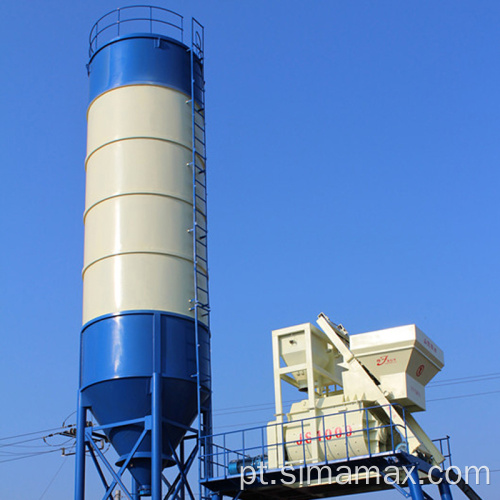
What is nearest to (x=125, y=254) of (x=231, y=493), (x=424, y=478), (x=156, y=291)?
(x=156, y=291)

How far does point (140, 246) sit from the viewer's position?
23281 millimetres

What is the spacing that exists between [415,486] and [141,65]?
1447 cm

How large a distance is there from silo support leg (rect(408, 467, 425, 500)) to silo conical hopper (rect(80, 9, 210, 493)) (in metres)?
6.32

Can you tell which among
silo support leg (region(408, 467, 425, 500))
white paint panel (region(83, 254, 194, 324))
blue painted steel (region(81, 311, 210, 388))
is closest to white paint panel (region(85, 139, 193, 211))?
white paint panel (region(83, 254, 194, 324))

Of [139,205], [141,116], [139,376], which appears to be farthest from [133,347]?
[141,116]

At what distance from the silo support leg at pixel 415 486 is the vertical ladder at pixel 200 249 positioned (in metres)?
5.48

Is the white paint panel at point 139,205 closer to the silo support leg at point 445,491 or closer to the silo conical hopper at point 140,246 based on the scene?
the silo conical hopper at point 140,246

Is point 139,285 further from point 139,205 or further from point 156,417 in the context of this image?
point 156,417

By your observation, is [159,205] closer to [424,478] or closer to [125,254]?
[125,254]

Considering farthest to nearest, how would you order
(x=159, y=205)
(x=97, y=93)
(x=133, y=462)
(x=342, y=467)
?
1. (x=97, y=93)
2. (x=159, y=205)
3. (x=133, y=462)
4. (x=342, y=467)

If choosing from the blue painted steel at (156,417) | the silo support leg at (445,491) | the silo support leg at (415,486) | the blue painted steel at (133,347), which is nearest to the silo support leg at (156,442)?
the blue painted steel at (156,417)

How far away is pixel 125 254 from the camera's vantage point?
23266 mm

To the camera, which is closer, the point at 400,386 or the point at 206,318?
the point at 400,386

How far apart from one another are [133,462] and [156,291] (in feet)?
15.0
